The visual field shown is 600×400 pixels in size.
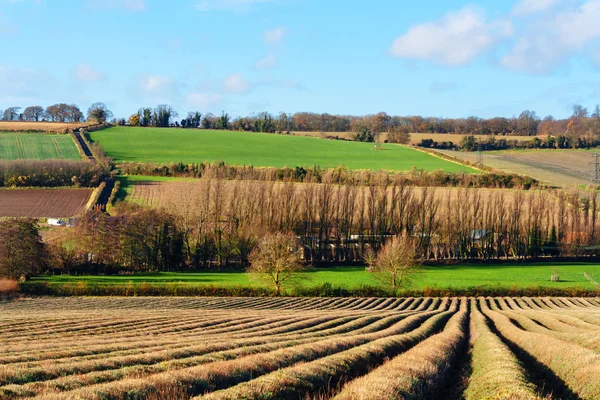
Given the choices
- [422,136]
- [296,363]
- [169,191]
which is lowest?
[169,191]

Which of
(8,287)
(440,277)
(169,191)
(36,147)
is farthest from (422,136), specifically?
(8,287)

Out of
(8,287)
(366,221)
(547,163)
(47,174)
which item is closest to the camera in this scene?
(8,287)

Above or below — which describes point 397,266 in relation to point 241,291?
above

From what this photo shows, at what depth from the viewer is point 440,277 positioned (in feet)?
251

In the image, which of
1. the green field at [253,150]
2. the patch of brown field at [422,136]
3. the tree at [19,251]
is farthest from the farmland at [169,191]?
the patch of brown field at [422,136]

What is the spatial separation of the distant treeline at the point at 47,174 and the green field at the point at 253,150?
64.2 ft

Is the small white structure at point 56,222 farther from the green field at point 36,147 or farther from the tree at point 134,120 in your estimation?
the tree at point 134,120

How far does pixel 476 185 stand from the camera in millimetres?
→ 113125

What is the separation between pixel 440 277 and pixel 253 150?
81.8 meters

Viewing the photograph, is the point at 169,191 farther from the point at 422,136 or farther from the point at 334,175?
the point at 422,136

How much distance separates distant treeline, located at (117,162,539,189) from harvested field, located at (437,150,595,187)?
290 inches

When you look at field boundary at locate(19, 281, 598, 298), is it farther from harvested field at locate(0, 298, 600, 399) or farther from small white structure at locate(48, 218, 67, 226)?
harvested field at locate(0, 298, 600, 399)

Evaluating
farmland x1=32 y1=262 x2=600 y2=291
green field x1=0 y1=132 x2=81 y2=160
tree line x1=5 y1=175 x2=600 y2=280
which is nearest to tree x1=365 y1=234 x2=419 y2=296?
farmland x1=32 y1=262 x2=600 y2=291

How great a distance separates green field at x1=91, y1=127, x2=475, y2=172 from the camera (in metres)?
132
